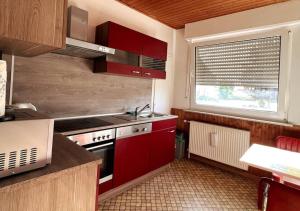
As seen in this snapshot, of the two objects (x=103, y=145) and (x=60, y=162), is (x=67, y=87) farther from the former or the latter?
(x=60, y=162)

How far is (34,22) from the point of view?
83 cm

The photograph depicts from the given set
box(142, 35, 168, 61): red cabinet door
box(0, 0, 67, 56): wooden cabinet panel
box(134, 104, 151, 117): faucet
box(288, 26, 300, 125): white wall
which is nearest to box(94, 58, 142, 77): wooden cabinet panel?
box(142, 35, 168, 61): red cabinet door

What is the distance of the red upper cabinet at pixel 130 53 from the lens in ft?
7.54

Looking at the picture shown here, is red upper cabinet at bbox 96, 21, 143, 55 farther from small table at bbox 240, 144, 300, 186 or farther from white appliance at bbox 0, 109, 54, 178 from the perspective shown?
small table at bbox 240, 144, 300, 186

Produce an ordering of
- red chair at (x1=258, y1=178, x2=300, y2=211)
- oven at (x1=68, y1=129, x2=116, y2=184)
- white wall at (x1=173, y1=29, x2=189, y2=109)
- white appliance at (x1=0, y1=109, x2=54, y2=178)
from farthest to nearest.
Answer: white wall at (x1=173, y1=29, x2=189, y2=109) < oven at (x1=68, y1=129, x2=116, y2=184) < red chair at (x1=258, y1=178, x2=300, y2=211) < white appliance at (x1=0, y1=109, x2=54, y2=178)

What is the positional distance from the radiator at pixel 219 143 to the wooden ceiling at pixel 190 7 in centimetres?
178

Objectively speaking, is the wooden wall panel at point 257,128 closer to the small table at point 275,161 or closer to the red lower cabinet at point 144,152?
the red lower cabinet at point 144,152

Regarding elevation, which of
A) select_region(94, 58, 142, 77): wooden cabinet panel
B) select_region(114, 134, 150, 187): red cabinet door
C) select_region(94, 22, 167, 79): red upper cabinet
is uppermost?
select_region(94, 22, 167, 79): red upper cabinet

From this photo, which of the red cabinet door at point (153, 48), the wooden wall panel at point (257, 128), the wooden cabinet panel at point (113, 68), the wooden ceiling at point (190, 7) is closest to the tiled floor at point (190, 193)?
the wooden wall panel at point (257, 128)

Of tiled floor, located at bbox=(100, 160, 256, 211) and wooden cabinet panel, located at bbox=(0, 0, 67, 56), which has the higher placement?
wooden cabinet panel, located at bbox=(0, 0, 67, 56)

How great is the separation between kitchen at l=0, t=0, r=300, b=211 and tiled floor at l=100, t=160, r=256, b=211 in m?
0.01

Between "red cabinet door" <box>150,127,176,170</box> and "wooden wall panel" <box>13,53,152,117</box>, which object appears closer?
"wooden wall panel" <box>13,53,152,117</box>

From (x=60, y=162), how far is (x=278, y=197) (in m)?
1.17

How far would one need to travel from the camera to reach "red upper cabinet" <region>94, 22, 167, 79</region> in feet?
7.54
